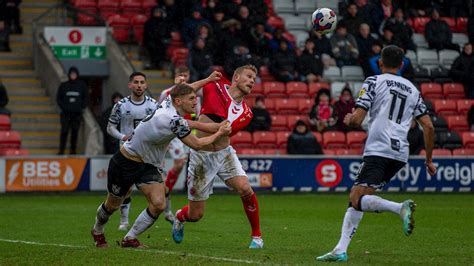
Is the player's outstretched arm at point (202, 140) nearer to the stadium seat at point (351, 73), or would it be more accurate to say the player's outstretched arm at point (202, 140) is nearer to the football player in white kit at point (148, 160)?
the football player in white kit at point (148, 160)

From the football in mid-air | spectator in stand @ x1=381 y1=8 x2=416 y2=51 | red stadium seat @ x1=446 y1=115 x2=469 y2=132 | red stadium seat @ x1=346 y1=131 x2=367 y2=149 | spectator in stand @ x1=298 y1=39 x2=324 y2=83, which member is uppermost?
the football in mid-air

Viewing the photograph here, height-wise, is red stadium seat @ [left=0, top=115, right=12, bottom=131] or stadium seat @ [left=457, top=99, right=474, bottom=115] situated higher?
stadium seat @ [left=457, top=99, right=474, bottom=115]

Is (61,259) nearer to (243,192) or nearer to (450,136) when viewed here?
(243,192)

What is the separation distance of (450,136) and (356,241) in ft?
51.1

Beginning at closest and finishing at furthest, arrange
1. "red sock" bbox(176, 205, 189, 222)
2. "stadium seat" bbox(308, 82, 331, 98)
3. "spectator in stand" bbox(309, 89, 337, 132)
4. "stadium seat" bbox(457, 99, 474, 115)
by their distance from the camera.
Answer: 1. "red sock" bbox(176, 205, 189, 222)
2. "spectator in stand" bbox(309, 89, 337, 132)
3. "stadium seat" bbox(308, 82, 331, 98)
4. "stadium seat" bbox(457, 99, 474, 115)

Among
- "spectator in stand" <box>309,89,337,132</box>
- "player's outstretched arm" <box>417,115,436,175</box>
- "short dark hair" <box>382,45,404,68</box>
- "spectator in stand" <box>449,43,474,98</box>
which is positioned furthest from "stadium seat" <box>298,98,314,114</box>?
"short dark hair" <box>382,45,404,68</box>

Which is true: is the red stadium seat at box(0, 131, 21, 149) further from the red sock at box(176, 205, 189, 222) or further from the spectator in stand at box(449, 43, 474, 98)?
the red sock at box(176, 205, 189, 222)

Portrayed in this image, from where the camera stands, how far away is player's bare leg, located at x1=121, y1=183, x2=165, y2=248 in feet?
45.1

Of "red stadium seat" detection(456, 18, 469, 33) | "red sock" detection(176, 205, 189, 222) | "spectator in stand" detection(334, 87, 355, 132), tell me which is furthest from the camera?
"red stadium seat" detection(456, 18, 469, 33)

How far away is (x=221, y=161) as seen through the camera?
14.6 metres

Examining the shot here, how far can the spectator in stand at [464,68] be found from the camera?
104ft

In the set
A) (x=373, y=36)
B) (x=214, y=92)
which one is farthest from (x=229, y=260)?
(x=373, y=36)

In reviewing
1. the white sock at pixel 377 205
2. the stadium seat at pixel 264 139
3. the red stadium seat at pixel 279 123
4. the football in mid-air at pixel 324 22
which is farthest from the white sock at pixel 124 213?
the red stadium seat at pixel 279 123

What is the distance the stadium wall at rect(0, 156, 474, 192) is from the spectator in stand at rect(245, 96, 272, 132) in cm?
224
